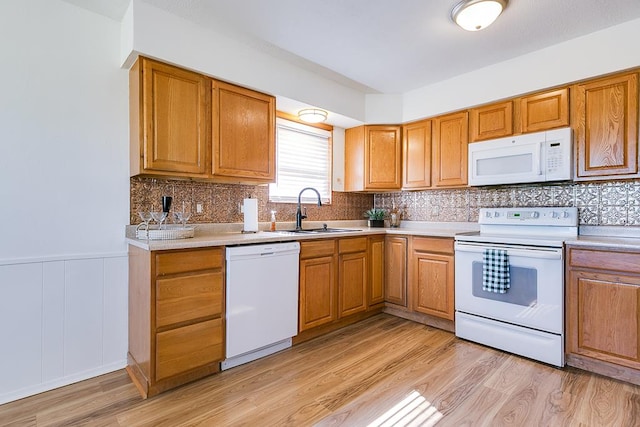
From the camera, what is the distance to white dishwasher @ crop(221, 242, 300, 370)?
2.24 m

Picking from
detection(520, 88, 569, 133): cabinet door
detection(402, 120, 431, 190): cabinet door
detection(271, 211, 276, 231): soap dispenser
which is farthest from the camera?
detection(402, 120, 431, 190): cabinet door

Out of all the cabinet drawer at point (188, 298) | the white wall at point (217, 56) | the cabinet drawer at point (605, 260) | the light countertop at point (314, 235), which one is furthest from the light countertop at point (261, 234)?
the white wall at point (217, 56)

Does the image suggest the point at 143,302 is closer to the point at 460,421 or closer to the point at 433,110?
the point at 460,421

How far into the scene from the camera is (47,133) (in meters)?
2.04

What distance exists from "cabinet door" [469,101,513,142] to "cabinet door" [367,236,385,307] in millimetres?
1409

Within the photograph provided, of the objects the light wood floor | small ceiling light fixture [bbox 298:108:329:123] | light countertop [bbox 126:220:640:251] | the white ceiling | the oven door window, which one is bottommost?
the light wood floor

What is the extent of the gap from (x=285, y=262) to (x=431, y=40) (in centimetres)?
210

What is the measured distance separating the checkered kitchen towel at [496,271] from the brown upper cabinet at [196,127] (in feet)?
6.40

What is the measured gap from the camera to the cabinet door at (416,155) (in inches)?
139

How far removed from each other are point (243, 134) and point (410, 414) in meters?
2.29

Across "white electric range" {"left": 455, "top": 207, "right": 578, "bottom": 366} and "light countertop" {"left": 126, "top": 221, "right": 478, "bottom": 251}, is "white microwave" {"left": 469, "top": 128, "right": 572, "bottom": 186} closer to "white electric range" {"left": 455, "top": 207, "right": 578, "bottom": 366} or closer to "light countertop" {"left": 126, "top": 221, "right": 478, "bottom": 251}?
"white electric range" {"left": 455, "top": 207, "right": 578, "bottom": 366}

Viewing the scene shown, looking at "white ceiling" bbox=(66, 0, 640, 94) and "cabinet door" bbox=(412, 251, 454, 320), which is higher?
"white ceiling" bbox=(66, 0, 640, 94)

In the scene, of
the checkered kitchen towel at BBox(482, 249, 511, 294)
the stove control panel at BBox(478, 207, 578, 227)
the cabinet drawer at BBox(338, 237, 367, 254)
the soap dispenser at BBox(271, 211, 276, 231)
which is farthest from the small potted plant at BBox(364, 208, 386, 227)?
the checkered kitchen towel at BBox(482, 249, 511, 294)

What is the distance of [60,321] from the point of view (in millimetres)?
2070
